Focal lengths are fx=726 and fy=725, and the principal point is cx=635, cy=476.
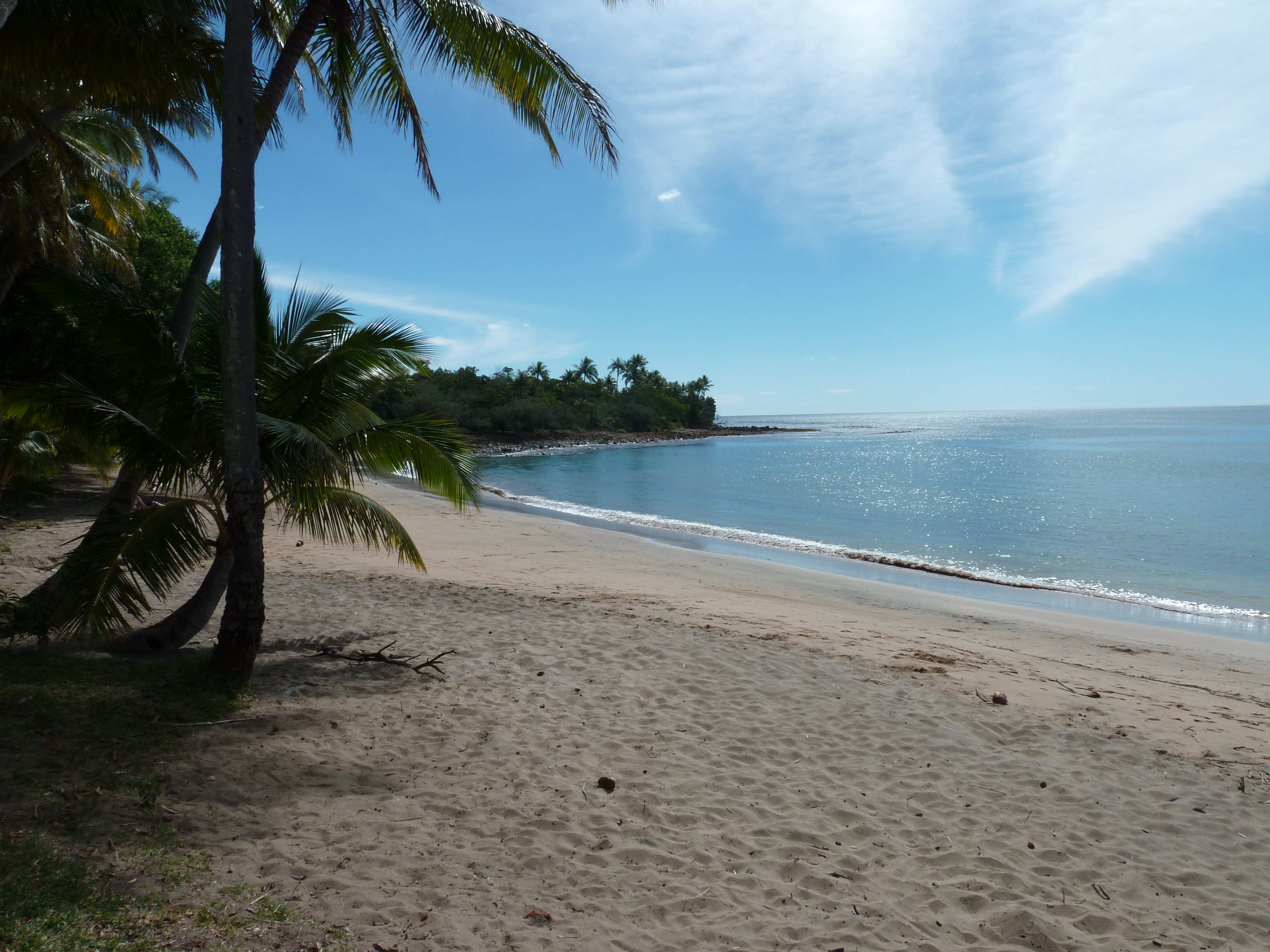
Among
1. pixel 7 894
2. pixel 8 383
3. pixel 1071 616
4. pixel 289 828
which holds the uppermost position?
pixel 8 383

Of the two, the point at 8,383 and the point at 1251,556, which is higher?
the point at 8,383

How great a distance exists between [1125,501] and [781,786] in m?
30.3

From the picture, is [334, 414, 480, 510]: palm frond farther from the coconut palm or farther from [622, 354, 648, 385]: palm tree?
[622, 354, 648, 385]: palm tree

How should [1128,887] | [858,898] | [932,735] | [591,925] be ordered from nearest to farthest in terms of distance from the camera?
[591,925], [858,898], [1128,887], [932,735]

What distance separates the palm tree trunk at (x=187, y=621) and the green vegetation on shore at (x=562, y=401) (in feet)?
105

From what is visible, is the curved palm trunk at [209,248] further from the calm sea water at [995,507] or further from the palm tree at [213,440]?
the calm sea water at [995,507]

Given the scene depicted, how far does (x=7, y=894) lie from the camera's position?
8.48ft

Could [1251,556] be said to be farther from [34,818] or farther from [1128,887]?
[34,818]

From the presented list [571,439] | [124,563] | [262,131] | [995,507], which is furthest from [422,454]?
[571,439]

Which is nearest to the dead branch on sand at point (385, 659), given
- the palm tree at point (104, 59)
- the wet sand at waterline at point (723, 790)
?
the wet sand at waterline at point (723, 790)

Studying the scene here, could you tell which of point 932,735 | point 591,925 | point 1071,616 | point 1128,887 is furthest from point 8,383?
point 1071,616

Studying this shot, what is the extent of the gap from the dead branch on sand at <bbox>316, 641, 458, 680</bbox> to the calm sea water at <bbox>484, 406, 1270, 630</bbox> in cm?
1331

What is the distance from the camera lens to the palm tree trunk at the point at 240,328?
4785 millimetres

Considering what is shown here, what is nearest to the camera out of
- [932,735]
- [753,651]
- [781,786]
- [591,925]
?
[591,925]
